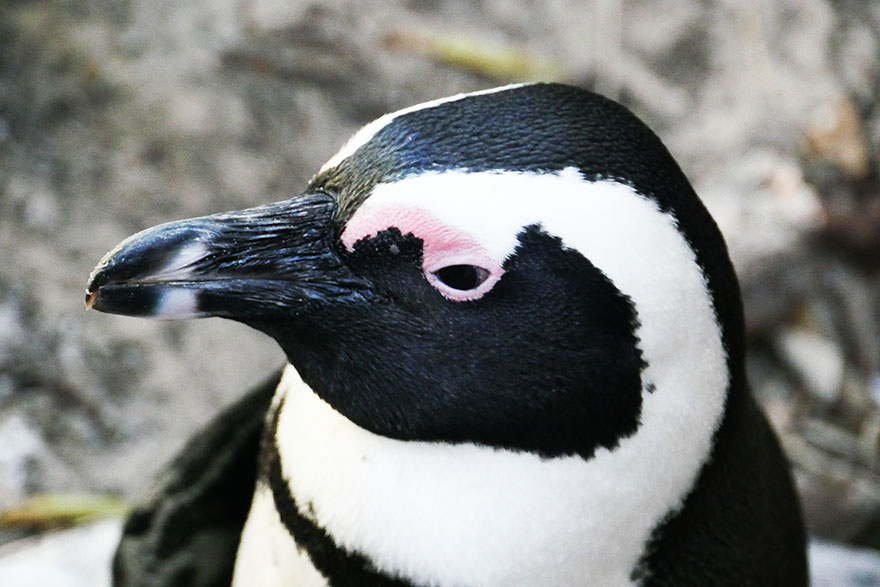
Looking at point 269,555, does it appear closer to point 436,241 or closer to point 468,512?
point 468,512

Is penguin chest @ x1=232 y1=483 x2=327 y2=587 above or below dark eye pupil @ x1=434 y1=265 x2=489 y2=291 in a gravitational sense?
below

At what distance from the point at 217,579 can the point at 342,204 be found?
27.0 inches

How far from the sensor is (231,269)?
3.06 ft

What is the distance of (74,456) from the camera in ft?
6.57

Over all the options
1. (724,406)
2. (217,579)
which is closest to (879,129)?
(724,406)

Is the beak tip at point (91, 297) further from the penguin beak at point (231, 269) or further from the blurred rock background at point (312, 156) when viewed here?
the blurred rock background at point (312, 156)

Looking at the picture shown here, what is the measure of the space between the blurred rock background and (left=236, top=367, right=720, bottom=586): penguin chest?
42.0 inches

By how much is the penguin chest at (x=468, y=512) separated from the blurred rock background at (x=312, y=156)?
3.50ft

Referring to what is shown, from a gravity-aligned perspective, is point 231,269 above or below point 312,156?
below

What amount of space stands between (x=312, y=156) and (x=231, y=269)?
142cm

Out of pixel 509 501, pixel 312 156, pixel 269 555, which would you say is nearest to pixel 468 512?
pixel 509 501

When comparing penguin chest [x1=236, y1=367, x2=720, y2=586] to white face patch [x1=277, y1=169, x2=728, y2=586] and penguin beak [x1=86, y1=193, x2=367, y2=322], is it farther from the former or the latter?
penguin beak [x1=86, y1=193, x2=367, y2=322]

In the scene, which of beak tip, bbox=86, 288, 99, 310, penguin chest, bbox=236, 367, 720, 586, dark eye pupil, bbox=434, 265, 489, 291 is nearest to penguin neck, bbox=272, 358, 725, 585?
penguin chest, bbox=236, 367, 720, 586

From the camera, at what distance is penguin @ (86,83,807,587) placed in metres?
0.89
